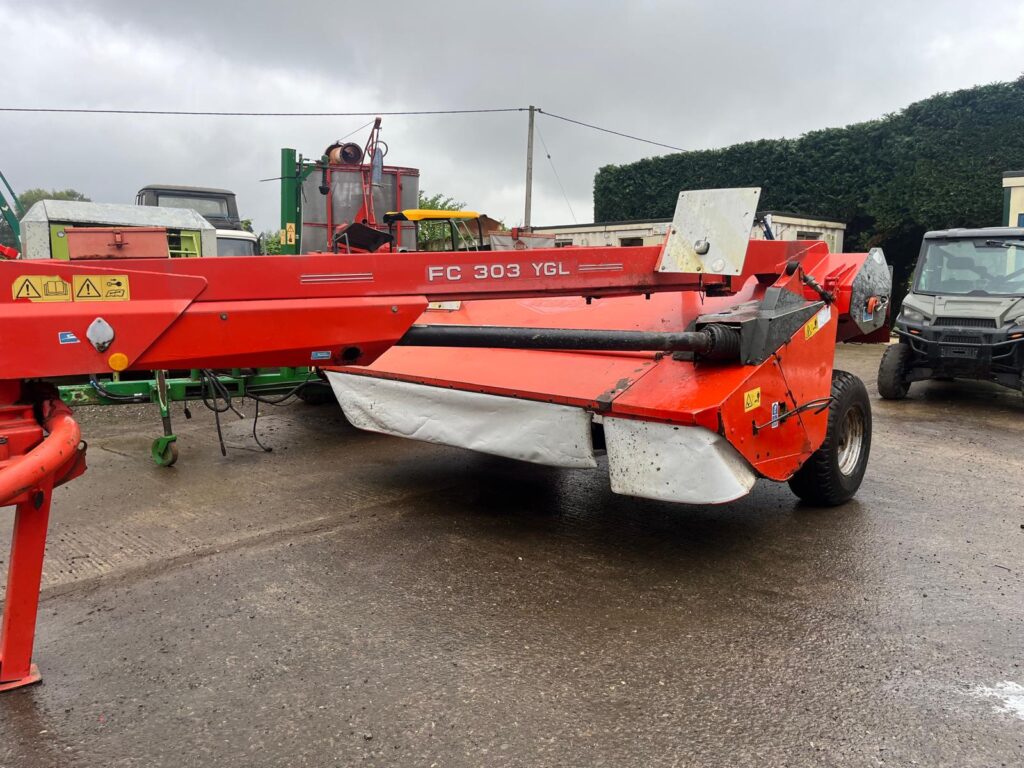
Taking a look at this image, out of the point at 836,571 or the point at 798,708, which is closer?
the point at 798,708

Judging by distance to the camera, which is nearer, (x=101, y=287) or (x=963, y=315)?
(x=101, y=287)

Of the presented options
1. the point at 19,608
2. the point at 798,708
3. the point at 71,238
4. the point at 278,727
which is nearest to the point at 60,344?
the point at 19,608

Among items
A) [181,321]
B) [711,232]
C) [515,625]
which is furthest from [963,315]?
[181,321]

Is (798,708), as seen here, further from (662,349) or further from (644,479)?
(662,349)

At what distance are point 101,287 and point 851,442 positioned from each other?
403 cm

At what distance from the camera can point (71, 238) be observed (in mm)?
5535

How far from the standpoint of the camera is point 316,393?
688cm

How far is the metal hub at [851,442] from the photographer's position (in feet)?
14.9

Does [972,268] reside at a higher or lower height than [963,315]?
higher

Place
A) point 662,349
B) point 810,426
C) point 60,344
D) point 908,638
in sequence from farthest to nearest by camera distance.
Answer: point 810,426 < point 662,349 < point 908,638 < point 60,344

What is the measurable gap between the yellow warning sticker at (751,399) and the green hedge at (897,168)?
1504 cm

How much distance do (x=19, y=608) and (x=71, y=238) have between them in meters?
3.88

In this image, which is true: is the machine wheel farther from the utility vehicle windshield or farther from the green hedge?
the green hedge

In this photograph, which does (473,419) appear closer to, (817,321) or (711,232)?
(711,232)
